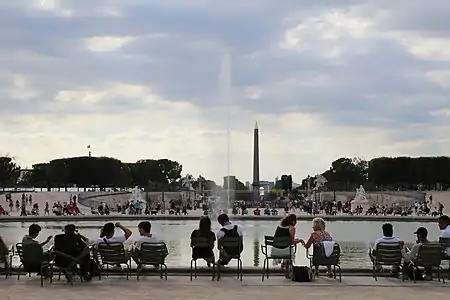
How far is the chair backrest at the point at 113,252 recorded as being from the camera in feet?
39.7

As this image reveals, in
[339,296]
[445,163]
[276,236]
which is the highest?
[445,163]

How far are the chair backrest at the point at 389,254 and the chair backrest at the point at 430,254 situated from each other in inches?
13.2

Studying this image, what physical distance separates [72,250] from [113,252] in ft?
2.20

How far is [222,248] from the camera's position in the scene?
12.6 meters

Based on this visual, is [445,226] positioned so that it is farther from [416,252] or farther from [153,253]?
[153,253]

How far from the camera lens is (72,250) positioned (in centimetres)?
1173

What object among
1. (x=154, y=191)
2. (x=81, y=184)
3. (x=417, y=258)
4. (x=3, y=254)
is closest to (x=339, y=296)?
(x=417, y=258)

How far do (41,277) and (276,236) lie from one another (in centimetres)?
364

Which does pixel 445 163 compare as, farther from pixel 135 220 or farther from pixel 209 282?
pixel 209 282

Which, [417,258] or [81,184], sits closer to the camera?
[417,258]

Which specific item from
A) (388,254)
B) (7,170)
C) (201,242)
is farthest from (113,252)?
(7,170)

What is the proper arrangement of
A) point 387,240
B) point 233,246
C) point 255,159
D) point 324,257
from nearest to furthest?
1. point 324,257
2. point 387,240
3. point 233,246
4. point 255,159

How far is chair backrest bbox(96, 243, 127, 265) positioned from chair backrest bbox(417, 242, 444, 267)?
4.48 metres

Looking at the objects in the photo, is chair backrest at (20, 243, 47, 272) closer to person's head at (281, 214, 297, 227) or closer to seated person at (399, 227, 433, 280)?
person's head at (281, 214, 297, 227)
